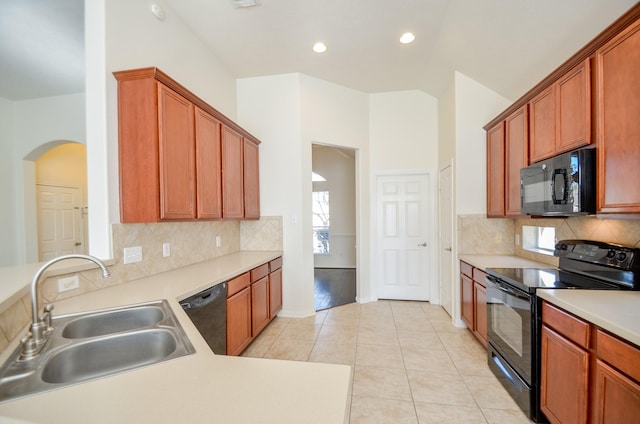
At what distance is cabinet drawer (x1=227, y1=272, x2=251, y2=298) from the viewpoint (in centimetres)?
237

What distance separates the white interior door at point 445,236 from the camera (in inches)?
144

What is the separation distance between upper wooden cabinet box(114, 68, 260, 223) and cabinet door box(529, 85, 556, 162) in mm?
2884

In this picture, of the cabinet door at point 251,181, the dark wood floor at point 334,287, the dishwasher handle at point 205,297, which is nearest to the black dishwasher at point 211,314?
the dishwasher handle at point 205,297

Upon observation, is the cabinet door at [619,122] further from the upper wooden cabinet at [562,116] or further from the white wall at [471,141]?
the white wall at [471,141]

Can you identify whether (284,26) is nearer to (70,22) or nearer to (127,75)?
(127,75)

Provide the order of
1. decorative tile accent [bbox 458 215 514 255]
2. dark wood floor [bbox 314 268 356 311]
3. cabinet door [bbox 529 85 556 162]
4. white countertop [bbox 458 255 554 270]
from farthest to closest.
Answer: dark wood floor [bbox 314 268 356 311] → decorative tile accent [bbox 458 215 514 255] → white countertop [bbox 458 255 554 270] → cabinet door [bbox 529 85 556 162]

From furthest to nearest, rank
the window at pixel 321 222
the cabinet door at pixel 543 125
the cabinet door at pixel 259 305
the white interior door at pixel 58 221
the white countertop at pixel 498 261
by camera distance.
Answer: the window at pixel 321 222
the white interior door at pixel 58 221
the cabinet door at pixel 259 305
the white countertop at pixel 498 261
the cabinet door at pixel 543 125

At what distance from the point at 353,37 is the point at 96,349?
344 centimetres

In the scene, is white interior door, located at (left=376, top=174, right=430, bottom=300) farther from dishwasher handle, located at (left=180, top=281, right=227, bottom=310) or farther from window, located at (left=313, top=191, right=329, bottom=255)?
window, located at (left=313, top=191, right=329, bottom=255)

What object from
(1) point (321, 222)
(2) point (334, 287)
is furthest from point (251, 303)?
(1) point (321, 222)

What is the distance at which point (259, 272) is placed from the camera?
3.02m

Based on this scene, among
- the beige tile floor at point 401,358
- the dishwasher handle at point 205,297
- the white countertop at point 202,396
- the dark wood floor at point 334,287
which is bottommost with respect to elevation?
the dark wood floor at point 334,287

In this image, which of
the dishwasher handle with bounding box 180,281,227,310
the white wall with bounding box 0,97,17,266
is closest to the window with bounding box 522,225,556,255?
the dishwasher handle with bounding box 180,281,227,310

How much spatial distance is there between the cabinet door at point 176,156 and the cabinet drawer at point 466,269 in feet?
9.35
